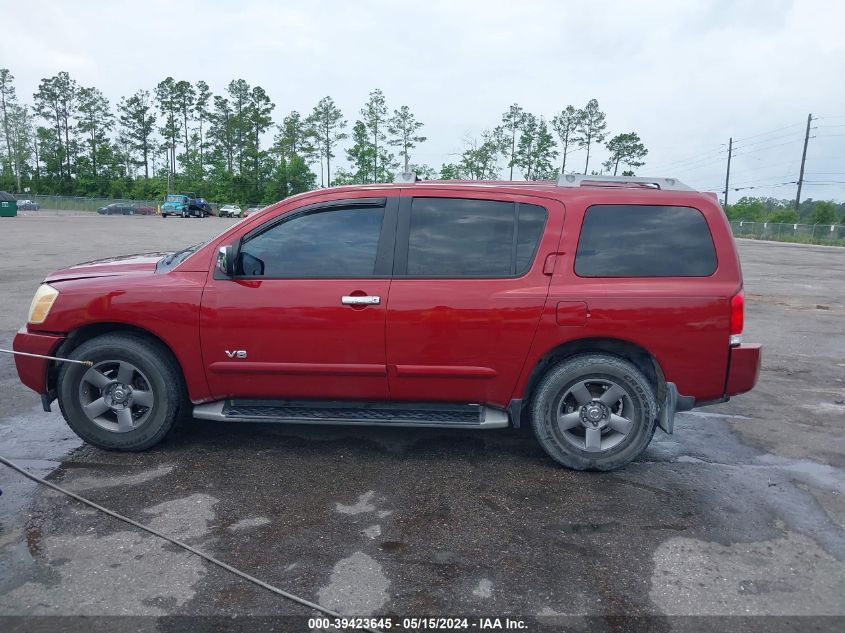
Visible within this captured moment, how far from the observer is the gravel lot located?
2.94 meters

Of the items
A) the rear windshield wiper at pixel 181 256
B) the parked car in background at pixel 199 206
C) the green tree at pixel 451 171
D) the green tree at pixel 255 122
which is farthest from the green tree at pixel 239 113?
the rear windshield wiper at pixel 181 256

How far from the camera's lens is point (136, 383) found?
4586 mm

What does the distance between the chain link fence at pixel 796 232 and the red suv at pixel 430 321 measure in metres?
49.1

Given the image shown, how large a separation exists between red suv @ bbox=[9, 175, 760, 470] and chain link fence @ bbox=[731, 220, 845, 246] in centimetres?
4907

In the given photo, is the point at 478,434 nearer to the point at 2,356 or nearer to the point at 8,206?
the point at 2,356

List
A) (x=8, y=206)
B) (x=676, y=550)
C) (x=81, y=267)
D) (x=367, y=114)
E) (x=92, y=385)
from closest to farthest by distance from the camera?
(x=676, y=550) → (x=92, y=385) → (x=81, y=267) → (x=8, y=206) → (x=367, y=114)

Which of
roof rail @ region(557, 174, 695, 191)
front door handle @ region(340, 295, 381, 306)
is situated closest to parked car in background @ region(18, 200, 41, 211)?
front door handle @ region(340, 295, 381, 306)

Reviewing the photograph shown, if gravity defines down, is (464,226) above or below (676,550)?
above

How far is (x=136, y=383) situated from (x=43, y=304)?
2.76ft

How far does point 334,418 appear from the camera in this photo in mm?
4410

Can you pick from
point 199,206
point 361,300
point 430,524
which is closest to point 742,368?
point 430,524

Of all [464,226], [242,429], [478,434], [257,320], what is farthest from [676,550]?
[242,429]

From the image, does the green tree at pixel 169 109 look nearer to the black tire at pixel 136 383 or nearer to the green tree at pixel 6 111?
the green tree at pixel 6 111

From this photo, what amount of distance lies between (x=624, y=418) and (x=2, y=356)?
21.9ft
